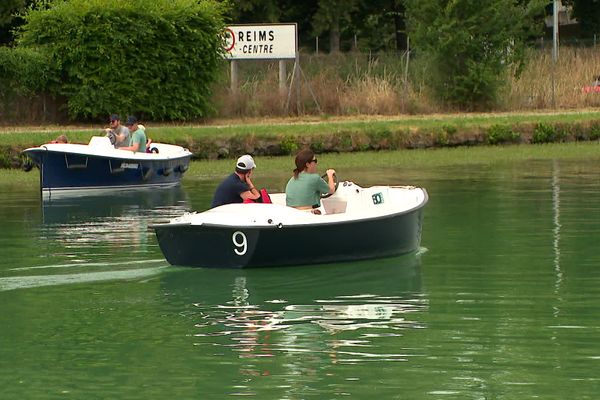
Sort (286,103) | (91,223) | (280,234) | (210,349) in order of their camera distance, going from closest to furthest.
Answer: (210,349) < (280,234) < (91,223) < (286,103)

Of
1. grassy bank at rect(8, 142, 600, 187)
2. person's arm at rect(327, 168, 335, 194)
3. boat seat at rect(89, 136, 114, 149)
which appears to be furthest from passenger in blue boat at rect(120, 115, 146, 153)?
person's arm at rect(327, 168, 335, 194)

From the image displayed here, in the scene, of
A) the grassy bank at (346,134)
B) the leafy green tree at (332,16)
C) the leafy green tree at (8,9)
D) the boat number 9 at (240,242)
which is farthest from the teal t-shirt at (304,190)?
the leafy green tree at (332,16)

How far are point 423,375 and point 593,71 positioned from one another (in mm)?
37748

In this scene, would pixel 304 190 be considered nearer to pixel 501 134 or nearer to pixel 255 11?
pixel 501 134

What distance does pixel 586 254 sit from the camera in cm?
1962

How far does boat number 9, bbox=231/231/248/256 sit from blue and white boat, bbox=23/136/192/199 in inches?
506

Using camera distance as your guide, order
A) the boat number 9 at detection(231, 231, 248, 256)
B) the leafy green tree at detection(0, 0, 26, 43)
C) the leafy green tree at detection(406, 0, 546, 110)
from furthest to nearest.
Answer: the leafy green tree at detection(0, 0, 26, 43)
the leafy green tree at detection(406, 0, 546, 110)
the boat number 9 at detection(231, 231, 248, 256)

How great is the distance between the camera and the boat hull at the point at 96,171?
100 feet

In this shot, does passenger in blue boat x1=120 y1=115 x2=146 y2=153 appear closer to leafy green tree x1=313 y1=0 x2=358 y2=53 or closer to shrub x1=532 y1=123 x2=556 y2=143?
shrub x1=532 y1=123 x2=556 y2=143

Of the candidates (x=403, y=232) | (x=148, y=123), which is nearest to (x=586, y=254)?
(x=403, y=232)

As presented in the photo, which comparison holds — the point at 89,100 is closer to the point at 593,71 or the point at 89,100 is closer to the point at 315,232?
the point at 593,71

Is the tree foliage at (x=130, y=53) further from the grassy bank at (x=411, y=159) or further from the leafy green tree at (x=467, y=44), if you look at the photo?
the leafy green tree at (x=467, y=44)

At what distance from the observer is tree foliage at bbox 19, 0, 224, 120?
41.2m

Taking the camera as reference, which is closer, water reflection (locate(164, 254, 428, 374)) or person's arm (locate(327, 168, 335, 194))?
water reflection (locate(164, 254, 428, 374))
